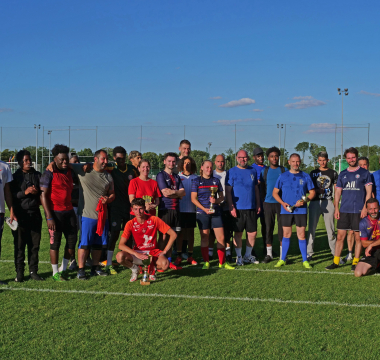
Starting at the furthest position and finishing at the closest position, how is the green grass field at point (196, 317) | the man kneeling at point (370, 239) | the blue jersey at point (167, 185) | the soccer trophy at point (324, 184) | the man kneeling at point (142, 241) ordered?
1. the soccer trophy at point (324, 184)
2. the blue jersey at point (167, 185)
3. the man kneeling at point (370, 239)
4. the man kneeling at point (142, 241)
5. the green grass field at point (196, 317)

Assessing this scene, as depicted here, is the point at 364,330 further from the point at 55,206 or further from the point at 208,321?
the point at 55,206

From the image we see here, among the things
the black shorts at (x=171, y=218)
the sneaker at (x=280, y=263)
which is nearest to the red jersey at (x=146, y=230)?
the black shorts at (x=171, y=218)

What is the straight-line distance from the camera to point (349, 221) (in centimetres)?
696

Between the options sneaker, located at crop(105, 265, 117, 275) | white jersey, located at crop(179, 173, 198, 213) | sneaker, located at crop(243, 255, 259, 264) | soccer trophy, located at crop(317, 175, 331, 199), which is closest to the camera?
sneaker, located at crop(105, 265, 117, 275)

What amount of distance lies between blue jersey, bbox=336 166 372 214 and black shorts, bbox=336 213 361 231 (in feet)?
0.23

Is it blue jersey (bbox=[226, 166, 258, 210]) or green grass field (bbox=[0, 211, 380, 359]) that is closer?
green grass field (bbox=[0, 211, 380, 359])

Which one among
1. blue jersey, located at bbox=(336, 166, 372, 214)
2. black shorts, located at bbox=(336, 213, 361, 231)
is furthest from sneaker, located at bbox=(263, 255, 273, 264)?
blue jersey, located at bbox=(336, 166, 372, 214)

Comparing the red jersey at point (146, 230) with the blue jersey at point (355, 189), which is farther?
the blue jersey at point (355, 189)

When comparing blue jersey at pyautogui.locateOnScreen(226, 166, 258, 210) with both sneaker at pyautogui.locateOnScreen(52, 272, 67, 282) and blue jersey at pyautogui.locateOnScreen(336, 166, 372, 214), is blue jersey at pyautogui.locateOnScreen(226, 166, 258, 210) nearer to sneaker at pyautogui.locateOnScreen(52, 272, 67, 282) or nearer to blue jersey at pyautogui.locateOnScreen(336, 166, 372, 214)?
blue jersey at pyautogui.locateOnScreen(336, 166, 372, 214)

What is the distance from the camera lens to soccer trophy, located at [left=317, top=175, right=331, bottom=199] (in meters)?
7.58

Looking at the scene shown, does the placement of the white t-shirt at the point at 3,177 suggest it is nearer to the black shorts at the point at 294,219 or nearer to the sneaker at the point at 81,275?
the sneaker at the point at 81,275

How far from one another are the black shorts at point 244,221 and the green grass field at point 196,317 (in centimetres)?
91

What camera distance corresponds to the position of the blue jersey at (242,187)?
7.10 meters

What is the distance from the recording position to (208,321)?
4.37 metres
